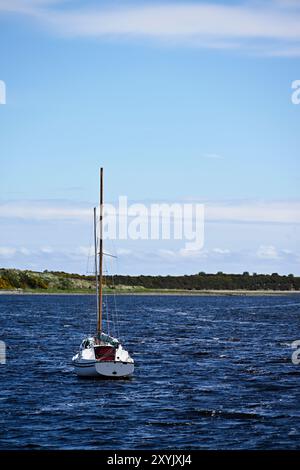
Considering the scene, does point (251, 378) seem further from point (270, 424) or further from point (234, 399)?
point (270, 424)

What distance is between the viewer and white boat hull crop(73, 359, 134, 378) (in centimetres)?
6169

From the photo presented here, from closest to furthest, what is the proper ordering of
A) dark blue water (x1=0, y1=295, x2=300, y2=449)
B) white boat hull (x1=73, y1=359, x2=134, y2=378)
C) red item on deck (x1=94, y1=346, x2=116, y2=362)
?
dark blue water (x1=0, y1=295, x2=300, y2=449)
white boat hull (x1=73, y1=359, x2=134, y2=378)
red item on deck (x1=94, y1=346, x2=116, y2=362)

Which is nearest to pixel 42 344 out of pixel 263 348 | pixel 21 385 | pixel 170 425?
pixel 263 348

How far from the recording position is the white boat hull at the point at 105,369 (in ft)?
202

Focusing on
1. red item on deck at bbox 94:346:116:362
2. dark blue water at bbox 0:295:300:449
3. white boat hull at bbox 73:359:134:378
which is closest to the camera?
dark blue water at bbox 0:295:300:449

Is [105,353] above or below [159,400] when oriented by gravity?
above

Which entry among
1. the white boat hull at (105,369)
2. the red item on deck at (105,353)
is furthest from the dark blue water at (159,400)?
the red item on deck at (105,353)

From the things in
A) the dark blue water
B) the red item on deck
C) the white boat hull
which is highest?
Answer: the red item on deck

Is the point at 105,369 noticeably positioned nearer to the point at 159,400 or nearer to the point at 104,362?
the point at 104,362

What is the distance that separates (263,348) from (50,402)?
133 ft

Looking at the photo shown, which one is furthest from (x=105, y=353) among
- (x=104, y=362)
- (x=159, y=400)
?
(x=159, y=400)

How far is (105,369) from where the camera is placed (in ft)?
203

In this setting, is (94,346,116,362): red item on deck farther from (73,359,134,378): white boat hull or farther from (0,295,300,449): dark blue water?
(0,295,300,449): dark blue water

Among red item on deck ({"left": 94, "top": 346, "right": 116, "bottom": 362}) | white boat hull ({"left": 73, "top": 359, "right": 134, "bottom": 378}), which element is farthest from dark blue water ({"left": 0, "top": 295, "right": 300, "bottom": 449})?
red item on deck ({"left": 94, "top": 346, "right": 116, "bottom": 362})
